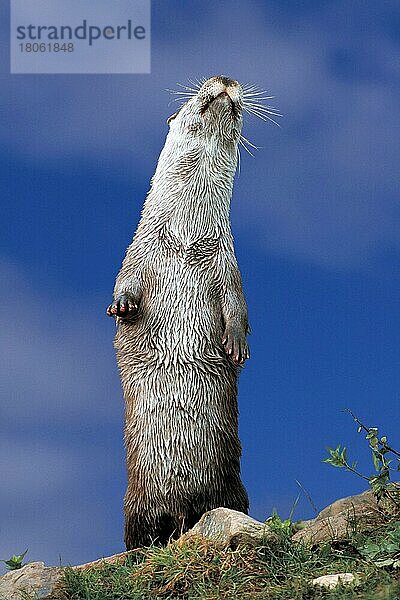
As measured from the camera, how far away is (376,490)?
20.3 ft

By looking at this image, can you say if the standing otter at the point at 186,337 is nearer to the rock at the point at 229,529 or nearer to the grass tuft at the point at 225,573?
the rock at the point at 229,529

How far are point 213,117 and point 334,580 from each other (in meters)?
3.49

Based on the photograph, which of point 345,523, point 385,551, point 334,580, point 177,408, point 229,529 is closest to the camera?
point 334,580

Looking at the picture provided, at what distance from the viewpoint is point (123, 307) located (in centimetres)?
686

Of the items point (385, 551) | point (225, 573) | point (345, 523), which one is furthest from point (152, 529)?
point (385, 551)

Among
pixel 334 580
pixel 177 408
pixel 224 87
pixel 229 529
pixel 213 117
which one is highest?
pixel 224 87

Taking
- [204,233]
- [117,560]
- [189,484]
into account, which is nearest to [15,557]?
[117,560]

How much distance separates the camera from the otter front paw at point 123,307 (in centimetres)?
685

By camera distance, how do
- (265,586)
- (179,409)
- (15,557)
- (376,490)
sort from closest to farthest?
(265,586) → (376,490) → (179,409) → (15,557)

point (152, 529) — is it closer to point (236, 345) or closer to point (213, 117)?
point (236, 345)

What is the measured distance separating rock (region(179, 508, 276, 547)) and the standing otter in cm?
49

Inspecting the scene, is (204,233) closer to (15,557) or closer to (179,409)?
(179,409)

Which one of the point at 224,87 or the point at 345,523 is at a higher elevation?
the point at 224,87

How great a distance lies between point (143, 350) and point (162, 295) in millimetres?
414
